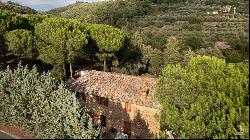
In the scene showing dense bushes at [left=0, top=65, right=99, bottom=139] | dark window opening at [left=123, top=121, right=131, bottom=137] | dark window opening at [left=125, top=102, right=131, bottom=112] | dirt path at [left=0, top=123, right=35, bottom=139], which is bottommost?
dark window opening at [left=123, top=121, right=131, bottom=137]

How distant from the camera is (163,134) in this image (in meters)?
15.2

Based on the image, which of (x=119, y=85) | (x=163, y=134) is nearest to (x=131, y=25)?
(x=119, y=85)

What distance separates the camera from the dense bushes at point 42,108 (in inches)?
691

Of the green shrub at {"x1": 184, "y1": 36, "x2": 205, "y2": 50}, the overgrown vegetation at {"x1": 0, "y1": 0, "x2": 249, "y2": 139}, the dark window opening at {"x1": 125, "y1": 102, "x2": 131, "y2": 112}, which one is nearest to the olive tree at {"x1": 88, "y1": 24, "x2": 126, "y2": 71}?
the overgrown vegetation at {"x1": 0, "y1": 0, "x2": 249, "y2": 139}

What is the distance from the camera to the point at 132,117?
26953 millimetres

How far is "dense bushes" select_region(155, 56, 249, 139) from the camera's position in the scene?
1675 cm

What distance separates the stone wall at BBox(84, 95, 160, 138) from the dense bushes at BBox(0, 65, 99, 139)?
6469 mm

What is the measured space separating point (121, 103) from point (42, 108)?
8451 mm

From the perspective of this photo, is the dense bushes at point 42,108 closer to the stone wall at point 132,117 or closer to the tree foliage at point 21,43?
the stone wall at point 132,117

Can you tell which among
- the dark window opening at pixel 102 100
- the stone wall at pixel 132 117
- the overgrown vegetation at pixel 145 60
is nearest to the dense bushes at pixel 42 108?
the overgrown vegetation at pixel 145 60

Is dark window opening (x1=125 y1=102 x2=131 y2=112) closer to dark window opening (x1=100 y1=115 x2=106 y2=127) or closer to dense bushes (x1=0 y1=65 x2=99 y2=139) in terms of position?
dark window opening (x1=100 y1=115 x2=106 y2=127)

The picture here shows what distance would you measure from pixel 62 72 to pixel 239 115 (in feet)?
74.3

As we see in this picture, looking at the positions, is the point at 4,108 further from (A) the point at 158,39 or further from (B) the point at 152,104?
(A) the point at 158,39

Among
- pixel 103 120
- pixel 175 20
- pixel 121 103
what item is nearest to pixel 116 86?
pixel 121 103
